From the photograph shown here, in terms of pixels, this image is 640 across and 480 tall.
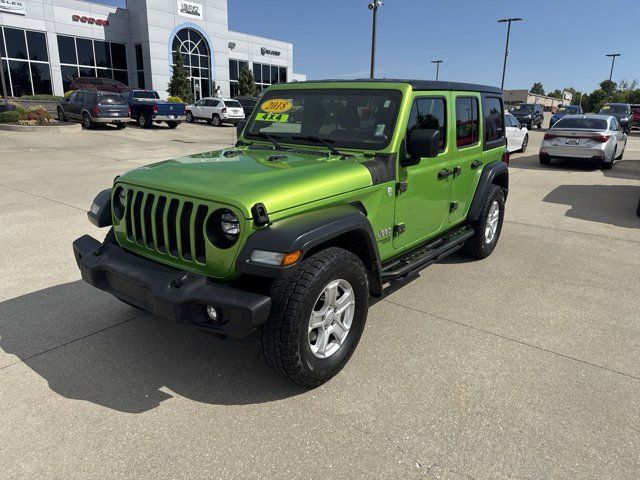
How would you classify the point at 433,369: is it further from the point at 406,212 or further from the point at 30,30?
the point at 30,30

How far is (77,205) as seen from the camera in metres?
7.65

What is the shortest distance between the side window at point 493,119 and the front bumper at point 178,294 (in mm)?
3750

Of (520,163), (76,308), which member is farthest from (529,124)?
(76,308)

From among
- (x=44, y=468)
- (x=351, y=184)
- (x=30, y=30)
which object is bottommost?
(x=44, y=468)

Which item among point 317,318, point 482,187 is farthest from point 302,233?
point 482,187

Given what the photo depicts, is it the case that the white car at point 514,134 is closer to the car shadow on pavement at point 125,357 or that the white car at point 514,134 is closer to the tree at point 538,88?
the car shadow on pavement at point 125,357

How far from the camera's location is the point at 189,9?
123ft

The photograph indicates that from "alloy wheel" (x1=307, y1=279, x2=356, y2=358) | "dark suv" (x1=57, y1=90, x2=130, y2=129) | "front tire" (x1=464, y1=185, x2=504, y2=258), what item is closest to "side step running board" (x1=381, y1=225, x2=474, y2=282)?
"front tire" (x1=464, y1=185, x2=504, y2=258)

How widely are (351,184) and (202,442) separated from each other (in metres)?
1.81

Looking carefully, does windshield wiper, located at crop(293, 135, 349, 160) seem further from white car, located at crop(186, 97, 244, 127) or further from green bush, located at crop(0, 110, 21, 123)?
white car, located at crop(186, 97, 244, 127)

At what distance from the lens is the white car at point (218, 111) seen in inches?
1066

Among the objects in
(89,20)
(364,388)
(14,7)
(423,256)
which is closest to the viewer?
(364,388)

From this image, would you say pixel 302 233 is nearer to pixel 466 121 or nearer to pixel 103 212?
pixel 103 212

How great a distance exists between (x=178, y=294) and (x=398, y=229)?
6.09 ft
